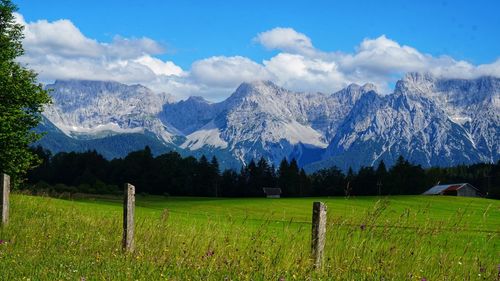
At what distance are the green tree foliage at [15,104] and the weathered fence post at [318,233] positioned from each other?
115ft

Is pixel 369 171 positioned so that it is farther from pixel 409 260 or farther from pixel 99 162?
pixel 409 260

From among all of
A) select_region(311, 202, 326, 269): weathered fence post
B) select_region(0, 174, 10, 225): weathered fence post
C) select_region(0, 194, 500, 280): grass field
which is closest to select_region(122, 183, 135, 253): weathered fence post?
select_region(0, 194, 500, 280): grass field

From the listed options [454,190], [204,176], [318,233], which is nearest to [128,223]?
[318,233]

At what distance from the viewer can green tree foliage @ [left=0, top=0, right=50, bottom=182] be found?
4306 centimetres

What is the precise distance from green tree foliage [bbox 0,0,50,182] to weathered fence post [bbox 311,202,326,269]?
Result: 35.1m

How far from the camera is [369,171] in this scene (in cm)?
16425

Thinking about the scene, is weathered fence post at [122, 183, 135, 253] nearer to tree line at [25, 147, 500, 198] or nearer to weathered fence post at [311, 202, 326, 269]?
weathered fence post at [311, 202, 326, 269]

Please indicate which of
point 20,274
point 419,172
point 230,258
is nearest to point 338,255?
point 230,258

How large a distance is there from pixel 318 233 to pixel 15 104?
37909 millimetres

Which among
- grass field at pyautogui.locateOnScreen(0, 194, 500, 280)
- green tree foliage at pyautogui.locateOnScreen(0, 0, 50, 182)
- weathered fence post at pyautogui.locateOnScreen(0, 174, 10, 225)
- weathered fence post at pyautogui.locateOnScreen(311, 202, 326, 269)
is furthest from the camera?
green tree foliage at pyautogui.locateOnScreen(0, 0, 50, 182)

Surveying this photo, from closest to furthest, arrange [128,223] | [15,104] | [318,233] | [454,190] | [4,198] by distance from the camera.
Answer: [318,233] < [128,223] < [4,198] < [15,104] < [454,190]

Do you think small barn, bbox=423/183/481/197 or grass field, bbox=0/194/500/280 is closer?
grass field, bbox=0/194/500/280

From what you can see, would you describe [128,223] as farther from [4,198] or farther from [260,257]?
[4,198]

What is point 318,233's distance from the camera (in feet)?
37.7
